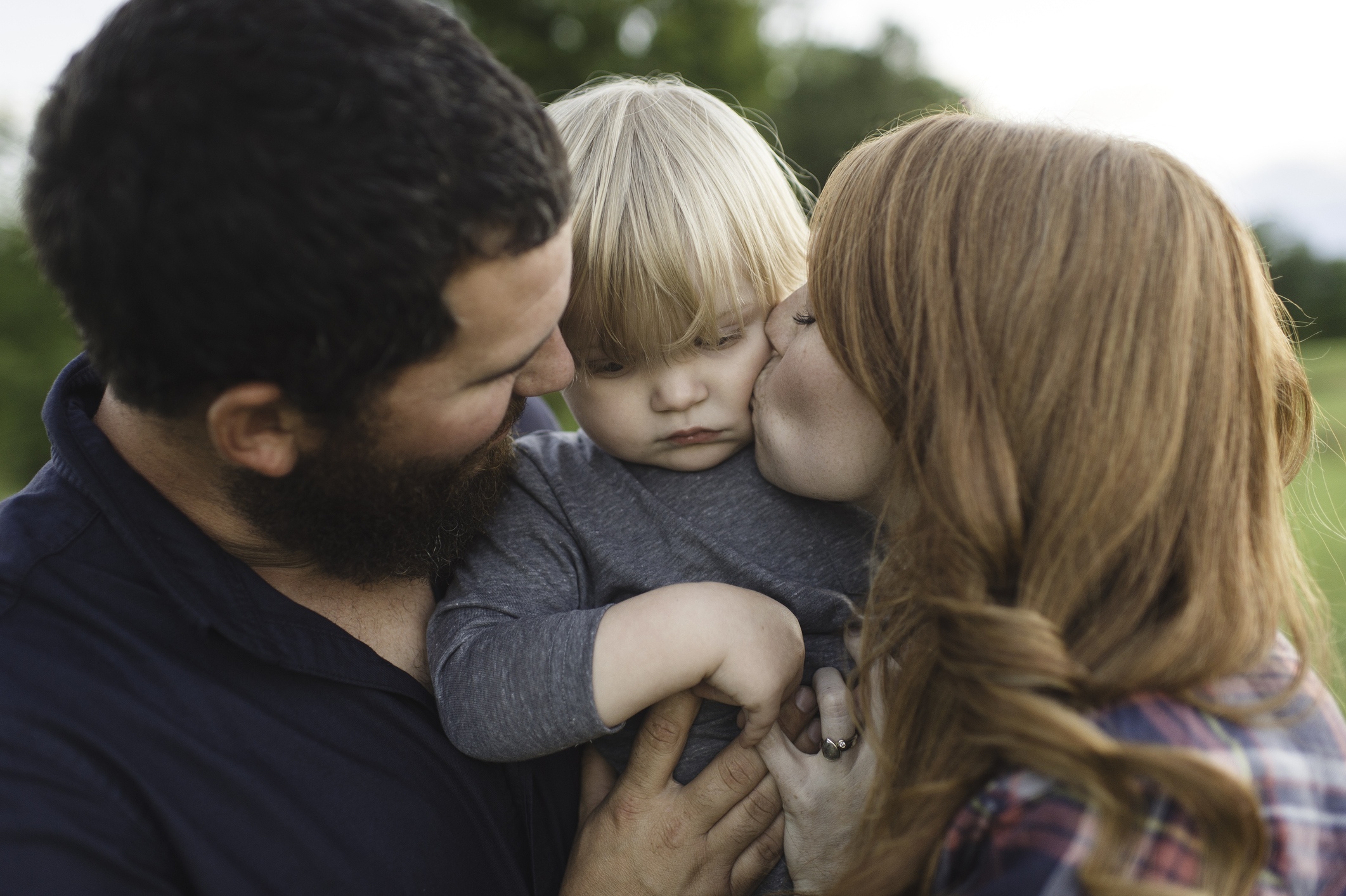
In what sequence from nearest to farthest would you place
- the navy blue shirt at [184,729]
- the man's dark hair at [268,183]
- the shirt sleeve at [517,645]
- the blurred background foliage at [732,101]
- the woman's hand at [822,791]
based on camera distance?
the man's dark hair at [268,183] < the navy blue shirt at [184,729] < the shirt sleeve at [517,645] < the woman's hand at [822,791] < the blurred background foliage at [732,101]

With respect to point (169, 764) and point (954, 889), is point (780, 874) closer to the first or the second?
point (954, 889)

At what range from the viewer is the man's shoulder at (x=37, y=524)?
1.46 meters

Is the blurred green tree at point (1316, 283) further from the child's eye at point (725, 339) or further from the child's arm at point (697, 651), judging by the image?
the child's arm at point (697, 651)

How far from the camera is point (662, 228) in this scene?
1.78m

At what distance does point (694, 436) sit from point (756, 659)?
52 cm

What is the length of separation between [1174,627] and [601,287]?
1215mm

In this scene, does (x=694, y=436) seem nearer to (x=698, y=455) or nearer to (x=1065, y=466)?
(x=698, y=455)

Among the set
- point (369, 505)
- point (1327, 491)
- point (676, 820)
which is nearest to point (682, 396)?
point (369, 505)

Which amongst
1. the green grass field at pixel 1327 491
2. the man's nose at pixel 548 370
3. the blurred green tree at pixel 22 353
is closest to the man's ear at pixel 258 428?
the man's nose at pixel 548 370

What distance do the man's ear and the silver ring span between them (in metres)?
1.21

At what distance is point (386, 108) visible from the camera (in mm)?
1296

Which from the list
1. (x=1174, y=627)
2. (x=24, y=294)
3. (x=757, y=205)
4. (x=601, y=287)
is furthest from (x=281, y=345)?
(x=24, y=294)

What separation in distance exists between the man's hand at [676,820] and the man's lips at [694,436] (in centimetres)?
55

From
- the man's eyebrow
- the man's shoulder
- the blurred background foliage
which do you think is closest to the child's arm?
the man's eyebrow
